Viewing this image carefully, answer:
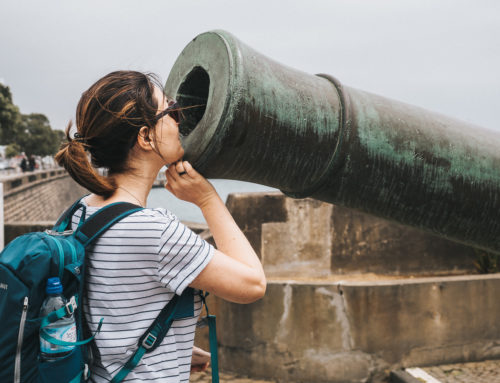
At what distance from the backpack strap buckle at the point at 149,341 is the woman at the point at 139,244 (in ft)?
0.07

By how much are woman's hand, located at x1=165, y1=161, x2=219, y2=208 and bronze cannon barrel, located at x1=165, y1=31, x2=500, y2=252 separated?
1.2 inches

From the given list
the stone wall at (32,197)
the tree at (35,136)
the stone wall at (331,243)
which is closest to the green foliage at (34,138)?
the tree at (35,136)

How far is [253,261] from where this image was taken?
1232 millimetres

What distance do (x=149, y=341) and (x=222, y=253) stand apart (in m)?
0.28

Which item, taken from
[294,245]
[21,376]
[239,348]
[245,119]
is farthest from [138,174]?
[294,245]

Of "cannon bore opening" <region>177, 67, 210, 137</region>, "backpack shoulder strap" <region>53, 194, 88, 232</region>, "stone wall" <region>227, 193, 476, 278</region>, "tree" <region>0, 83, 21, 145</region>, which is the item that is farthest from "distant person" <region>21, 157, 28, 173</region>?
"backpack shoulder strap" <region>53, 194, 88, 232</region>

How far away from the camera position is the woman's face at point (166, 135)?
4.11ft

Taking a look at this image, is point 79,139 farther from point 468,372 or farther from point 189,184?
point 468,372

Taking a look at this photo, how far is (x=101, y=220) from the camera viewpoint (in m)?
1.12

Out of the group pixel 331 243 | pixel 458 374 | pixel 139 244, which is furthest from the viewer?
pixel 331 243

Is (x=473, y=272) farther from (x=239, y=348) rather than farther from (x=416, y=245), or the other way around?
(x=239, y=348)

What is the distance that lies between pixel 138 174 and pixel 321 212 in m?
5.17

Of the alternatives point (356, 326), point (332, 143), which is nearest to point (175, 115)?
point (332, 143)

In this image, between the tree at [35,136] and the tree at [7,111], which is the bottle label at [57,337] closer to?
the tree at [7,111]
